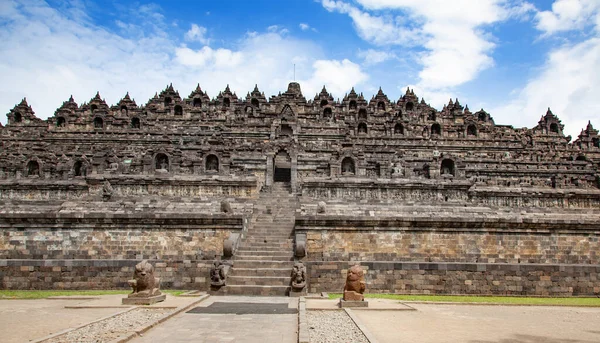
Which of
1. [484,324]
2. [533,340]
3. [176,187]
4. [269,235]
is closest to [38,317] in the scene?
[269,235]

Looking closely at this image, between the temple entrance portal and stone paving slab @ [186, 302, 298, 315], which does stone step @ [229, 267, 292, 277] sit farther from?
the temple entrance portal

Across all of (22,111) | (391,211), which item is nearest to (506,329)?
(391,211)

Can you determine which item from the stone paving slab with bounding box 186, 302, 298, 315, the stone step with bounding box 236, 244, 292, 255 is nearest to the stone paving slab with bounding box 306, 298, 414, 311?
the stone paving slab with bounding box 186, 302, 298, 315

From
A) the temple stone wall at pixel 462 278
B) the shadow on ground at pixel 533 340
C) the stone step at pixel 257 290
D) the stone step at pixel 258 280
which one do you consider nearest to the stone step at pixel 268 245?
the stone step at pixel 258 280

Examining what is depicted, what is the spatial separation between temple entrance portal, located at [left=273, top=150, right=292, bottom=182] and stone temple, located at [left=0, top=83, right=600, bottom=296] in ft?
0.87

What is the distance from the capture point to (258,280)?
55.2 ft

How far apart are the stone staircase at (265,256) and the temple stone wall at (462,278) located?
1.30 metres

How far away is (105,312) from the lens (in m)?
11.8

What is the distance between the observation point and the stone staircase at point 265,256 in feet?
53.8

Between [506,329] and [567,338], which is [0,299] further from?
[567,338]

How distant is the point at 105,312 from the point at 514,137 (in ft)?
142

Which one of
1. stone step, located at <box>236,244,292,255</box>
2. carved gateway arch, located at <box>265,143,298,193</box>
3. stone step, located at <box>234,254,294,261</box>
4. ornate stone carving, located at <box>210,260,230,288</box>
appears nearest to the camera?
ornate stone carving, located at <box>210,260,230,288</box>

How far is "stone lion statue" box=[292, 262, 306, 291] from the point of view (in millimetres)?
15812

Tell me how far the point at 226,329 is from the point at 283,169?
84.6 feet
